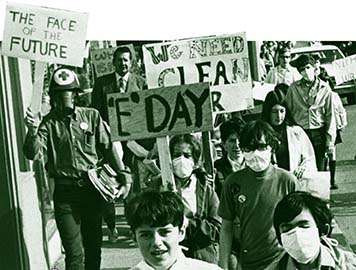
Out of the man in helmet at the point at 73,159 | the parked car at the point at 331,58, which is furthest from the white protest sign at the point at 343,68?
the man in helmet at the point at 73,159

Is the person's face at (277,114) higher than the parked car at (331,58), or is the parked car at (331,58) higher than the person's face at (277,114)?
the parked car at (331,58)

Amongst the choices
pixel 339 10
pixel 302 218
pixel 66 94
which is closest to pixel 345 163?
pixel 302 218

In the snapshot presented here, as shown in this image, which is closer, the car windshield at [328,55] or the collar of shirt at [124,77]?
the collar of shirt at [124,77]

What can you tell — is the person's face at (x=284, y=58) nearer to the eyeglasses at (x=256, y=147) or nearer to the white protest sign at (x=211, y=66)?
the white protest sign at (x=211, y=66)

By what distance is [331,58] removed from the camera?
3658 mm

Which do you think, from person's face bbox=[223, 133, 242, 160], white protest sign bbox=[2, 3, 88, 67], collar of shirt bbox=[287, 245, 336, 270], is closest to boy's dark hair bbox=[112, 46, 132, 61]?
white protest sign bbox=[2, 3, 88, 67]

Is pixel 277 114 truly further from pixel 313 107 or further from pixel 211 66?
pixel 211 66

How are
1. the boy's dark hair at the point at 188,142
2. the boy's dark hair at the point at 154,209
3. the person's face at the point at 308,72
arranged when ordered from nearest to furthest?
1. the boy's dark hair at the point at 154,209
2. the boy's dark hair at the point at 188,142
3. the person's face at the point at 308,72

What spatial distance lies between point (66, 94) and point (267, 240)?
2.71 ft

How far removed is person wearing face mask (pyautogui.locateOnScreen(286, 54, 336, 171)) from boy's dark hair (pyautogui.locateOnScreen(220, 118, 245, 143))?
0.64 feet

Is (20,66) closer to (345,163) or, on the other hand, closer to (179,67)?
(179,67)

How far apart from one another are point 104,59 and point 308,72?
700 millimetres

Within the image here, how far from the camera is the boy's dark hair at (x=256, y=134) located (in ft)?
11.6

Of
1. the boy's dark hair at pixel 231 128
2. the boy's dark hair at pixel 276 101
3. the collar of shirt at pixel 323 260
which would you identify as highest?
the boy's dark hair at pixel 276 101
